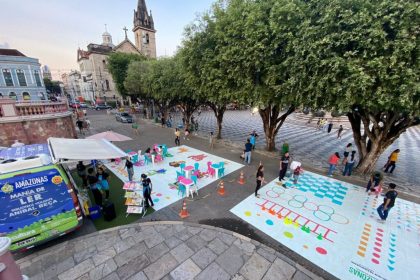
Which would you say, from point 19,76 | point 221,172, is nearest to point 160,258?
point 221,172

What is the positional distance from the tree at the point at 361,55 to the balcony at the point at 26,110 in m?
16.1

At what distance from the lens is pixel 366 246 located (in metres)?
5.89

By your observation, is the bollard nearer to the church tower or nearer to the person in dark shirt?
the person in dark shirt

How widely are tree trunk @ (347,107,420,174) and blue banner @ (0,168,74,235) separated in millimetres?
12895

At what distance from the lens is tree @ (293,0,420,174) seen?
6285 millimetres

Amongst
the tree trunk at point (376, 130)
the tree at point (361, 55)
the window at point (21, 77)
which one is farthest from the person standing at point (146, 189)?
the window at point (21, 77)

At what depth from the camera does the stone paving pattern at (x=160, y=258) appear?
4934 millimetres

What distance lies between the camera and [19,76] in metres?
36.8

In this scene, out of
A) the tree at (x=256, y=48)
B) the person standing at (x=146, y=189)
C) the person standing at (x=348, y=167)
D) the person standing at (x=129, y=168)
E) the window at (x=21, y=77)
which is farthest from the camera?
the window at (x=21, y=77)

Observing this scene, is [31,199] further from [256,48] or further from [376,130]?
[376,130]

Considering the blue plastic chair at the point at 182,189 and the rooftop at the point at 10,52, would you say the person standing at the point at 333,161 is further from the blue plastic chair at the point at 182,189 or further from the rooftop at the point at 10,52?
the rooftop at the point at 10,52

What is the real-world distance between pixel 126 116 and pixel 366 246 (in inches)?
1249

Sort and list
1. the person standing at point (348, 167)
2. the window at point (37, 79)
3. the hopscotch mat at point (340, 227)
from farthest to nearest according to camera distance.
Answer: the window at point (37, 79) < the person standing at point (348, 167) < the hopscotch mat at point (340, 227)

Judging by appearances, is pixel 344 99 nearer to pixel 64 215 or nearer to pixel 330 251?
pixel 330 251
